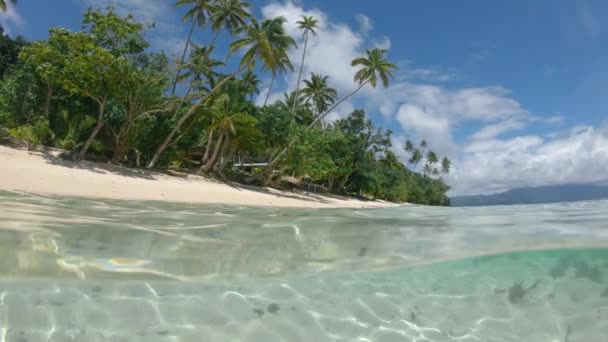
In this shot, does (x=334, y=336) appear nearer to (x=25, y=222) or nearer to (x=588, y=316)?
(x=588, y=316)

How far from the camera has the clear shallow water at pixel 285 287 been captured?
287 centimetres

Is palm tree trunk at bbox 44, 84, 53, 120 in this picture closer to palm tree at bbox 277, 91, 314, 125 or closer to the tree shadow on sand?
the tree shadow on sand

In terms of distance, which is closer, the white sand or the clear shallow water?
the clear shallow water

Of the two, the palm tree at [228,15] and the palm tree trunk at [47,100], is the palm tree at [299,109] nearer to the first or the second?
the palm tree at [228,15]

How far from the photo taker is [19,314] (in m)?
2.69

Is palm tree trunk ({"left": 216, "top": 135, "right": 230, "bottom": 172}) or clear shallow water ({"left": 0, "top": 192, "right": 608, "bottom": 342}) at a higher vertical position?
palm tree trunk ({"left": 216, "top": 135, "right": 230, "bottom": 172})

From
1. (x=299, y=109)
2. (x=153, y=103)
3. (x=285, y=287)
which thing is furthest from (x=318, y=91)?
(x=285, y=287)

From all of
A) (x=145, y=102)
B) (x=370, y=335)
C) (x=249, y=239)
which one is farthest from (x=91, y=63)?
(x=370, y=335)

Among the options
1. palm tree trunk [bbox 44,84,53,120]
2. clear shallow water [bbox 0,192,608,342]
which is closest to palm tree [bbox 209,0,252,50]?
palm tree trunk [bbox 44,84,53,120]

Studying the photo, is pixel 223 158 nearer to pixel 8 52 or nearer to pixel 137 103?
pixel 137 103

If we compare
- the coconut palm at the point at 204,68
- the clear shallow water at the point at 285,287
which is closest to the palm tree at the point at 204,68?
the coconut palm at the point at 204,68

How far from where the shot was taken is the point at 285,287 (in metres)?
3.58

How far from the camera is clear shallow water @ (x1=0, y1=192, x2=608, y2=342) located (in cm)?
287

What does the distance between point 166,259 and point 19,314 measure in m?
1.38
